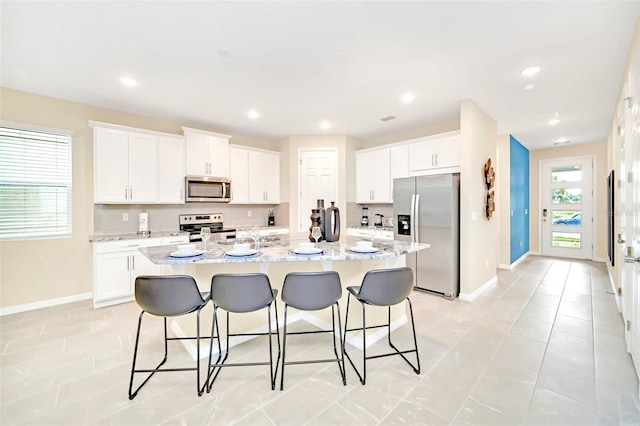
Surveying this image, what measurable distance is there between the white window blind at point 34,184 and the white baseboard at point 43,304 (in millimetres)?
808

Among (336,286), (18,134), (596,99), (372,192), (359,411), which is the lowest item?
(359,411)

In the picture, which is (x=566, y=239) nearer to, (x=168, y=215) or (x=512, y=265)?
(x=512, y=265)

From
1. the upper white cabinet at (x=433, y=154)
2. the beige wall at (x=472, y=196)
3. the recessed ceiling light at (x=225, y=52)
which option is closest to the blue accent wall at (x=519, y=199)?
the beige wall at (x=472, y=196)

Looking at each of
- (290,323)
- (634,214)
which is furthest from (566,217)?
(290,323)

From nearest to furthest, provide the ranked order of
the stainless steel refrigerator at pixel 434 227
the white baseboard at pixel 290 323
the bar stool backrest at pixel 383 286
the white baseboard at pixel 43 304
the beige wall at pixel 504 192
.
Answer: the bar stool backrest at pixel 383 286 → the white baseboard at pixel 290 323 → the white baseboard at pixel 43 304 → the stainless steel refrigerator at pixel 434 227 → the beige wall at pixel 504 192

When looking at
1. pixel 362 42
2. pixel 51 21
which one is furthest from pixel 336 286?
pixel 51 21

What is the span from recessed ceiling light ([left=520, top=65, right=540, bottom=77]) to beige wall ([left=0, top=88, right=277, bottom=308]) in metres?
4.98

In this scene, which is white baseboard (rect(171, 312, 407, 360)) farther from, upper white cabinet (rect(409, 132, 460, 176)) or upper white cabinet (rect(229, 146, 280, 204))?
upper white cabinet (rect(229, 146, 280, 204))

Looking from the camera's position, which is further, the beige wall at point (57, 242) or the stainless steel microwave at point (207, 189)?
the stainless steel microwave at point (207, 189)

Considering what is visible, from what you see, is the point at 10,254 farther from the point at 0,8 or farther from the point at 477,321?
the point at 477,321

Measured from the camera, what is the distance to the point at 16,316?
10.5 ft

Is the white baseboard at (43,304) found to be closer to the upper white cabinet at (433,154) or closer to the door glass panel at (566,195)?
the upper white cabinet at (433,154)

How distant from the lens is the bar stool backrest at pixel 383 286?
1.94 metres

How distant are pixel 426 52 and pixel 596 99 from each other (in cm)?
276
